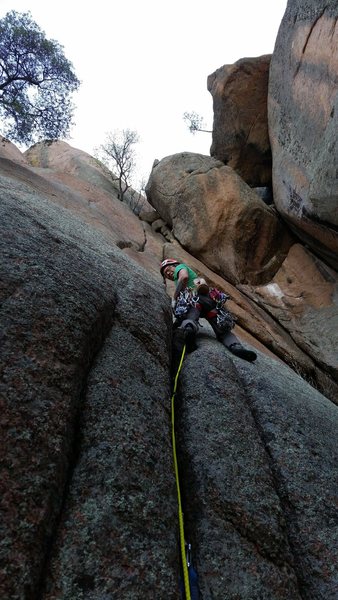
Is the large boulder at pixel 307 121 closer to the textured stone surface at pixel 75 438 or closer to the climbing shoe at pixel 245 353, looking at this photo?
the climbing shoe at pixel 245 353

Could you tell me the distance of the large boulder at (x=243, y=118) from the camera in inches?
775

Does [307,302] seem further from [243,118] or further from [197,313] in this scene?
[243,118]

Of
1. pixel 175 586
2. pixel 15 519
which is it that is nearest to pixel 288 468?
pixel 175 586

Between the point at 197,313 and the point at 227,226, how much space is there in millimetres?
11266

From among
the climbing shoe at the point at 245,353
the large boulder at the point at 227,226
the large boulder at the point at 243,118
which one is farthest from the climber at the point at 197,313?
the large boulder at the point at 243,118

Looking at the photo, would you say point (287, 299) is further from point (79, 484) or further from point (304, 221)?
point (79, 484)

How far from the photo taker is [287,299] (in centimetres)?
1644

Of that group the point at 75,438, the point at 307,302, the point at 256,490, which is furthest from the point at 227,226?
the point at 75,438

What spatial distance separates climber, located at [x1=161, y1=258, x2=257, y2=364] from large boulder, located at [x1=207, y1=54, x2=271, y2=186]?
15993 mm

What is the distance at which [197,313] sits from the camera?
24.5ft

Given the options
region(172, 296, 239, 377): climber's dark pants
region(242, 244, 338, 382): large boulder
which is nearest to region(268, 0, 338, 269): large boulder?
region(242, 244, 338, 382): large boulder

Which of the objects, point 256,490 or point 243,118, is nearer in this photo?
point 256,490

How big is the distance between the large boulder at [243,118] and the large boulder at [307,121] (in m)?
2.25

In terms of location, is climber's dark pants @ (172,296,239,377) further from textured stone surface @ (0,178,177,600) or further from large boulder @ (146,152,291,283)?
large boulder @ (146,152,291,283)
